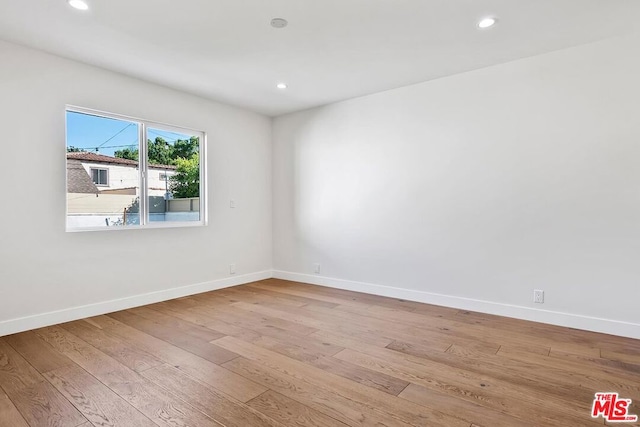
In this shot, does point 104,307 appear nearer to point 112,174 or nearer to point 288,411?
point 112,174

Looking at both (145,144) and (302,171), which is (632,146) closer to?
(302,171)

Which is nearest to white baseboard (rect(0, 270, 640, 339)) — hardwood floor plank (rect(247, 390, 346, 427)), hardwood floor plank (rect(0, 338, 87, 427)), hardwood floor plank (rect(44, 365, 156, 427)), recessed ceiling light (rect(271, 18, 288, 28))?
hardwood floor plank (rect(0, 338, 87, 427))

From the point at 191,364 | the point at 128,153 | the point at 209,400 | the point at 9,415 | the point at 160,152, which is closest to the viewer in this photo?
the point at 9,415

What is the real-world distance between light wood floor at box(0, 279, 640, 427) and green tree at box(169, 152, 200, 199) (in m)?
1.53

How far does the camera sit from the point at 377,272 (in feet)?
13.6

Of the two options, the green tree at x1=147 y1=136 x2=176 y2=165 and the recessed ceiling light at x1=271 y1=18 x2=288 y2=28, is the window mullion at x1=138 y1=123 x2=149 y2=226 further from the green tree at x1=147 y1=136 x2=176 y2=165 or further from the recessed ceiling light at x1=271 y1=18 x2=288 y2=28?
the recessed ceiling light at x1=271 y1=18 x2=288 y2=28

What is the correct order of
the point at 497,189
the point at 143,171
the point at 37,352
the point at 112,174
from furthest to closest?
the point at 143,171 → the point at 112,174 → the point at 497,189 → the point at 37,352

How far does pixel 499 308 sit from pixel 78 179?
4.36 m

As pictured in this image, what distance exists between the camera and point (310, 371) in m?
2.16

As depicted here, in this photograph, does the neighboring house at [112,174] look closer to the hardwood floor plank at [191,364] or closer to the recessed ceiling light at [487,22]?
the hardwood floor plank at [191,364]

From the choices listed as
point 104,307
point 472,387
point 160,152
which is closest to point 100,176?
point 160,152

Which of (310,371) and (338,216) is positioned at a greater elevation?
(338,216)

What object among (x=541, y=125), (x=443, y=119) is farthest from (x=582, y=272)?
(x=443, y=119)

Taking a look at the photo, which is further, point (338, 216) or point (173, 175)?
point (338, 216)
